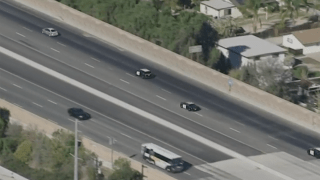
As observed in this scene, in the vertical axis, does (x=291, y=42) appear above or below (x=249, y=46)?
below

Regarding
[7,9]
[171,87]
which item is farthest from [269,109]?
[7,9]

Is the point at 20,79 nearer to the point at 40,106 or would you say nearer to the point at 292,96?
the point at 40,106

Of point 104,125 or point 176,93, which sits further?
point 176,93

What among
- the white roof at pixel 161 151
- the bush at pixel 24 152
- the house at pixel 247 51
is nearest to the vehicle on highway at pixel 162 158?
the white roof at pixel 161 151

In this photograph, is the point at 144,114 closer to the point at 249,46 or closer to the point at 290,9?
the point at 249,46

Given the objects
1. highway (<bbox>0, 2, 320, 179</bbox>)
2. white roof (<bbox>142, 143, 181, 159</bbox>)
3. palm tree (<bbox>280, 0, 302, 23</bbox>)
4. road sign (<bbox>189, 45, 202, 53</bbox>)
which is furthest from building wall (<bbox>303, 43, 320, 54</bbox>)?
white roof (<bbox>142, 143, 181, 159</bbox>)

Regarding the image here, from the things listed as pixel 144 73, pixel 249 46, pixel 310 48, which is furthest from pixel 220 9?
pixel 144 73

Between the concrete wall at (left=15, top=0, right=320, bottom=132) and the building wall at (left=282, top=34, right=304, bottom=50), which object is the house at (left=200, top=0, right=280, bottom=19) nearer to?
the building wall at (left=282, top=34, right=304, bottom=50)
